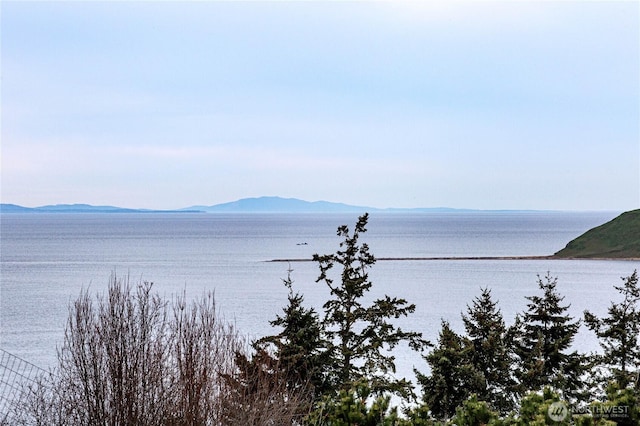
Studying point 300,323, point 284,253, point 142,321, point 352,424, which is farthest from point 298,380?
point 284,253

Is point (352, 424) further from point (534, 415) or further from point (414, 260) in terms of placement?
point (414, 260)

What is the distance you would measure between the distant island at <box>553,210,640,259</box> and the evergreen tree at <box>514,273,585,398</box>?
343 feet

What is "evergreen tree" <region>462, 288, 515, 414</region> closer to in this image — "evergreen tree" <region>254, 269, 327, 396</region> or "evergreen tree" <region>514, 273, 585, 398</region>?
"evergreen tree" <region>514, 273, 585, 398</region>

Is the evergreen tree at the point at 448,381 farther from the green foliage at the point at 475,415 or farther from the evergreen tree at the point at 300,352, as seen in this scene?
the green foliage at the point at 475,415

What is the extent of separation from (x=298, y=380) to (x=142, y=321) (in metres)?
5.29

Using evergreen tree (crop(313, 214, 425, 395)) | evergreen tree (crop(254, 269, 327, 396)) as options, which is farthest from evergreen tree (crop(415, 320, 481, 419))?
evergreen tree (crop(254, 269, 327, 396))

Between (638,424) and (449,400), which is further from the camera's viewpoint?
(449,400)

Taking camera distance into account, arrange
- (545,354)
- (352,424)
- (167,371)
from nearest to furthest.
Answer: (352,424) < (167,371) < (545,354)

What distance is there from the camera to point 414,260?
11838cm

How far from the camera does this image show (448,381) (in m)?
17.5
